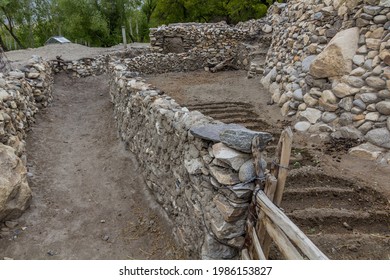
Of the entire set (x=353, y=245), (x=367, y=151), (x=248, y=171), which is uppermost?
(x=248, y=171)

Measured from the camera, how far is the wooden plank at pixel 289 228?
2.23m

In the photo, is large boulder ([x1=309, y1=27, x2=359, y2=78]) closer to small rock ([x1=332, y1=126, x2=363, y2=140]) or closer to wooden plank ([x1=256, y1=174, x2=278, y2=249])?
small rock ([x1=332, y1=126, x2=363, y2=140])

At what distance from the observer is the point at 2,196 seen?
486 centimetres

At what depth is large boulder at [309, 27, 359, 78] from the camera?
21.9ft

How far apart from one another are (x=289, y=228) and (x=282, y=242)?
0.22 metres

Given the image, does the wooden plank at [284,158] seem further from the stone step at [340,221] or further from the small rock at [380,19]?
the small rock at [380,19]

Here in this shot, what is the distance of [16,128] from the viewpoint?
668 cm

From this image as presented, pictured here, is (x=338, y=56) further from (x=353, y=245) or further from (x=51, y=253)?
(x=51, y=253)

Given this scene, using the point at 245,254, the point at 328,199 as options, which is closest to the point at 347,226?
the point at 328,199

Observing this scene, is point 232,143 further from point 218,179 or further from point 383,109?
point 383,109

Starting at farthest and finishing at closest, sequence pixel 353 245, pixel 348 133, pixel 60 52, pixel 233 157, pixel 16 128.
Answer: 1. pixel 60 52
2. pixel 16 128
3. pixel 348 133
4. pixel 353 245
5. pixel 233 157

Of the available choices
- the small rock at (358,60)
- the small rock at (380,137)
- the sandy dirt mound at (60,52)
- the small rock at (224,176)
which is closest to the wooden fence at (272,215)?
the small rock at (224,176)
